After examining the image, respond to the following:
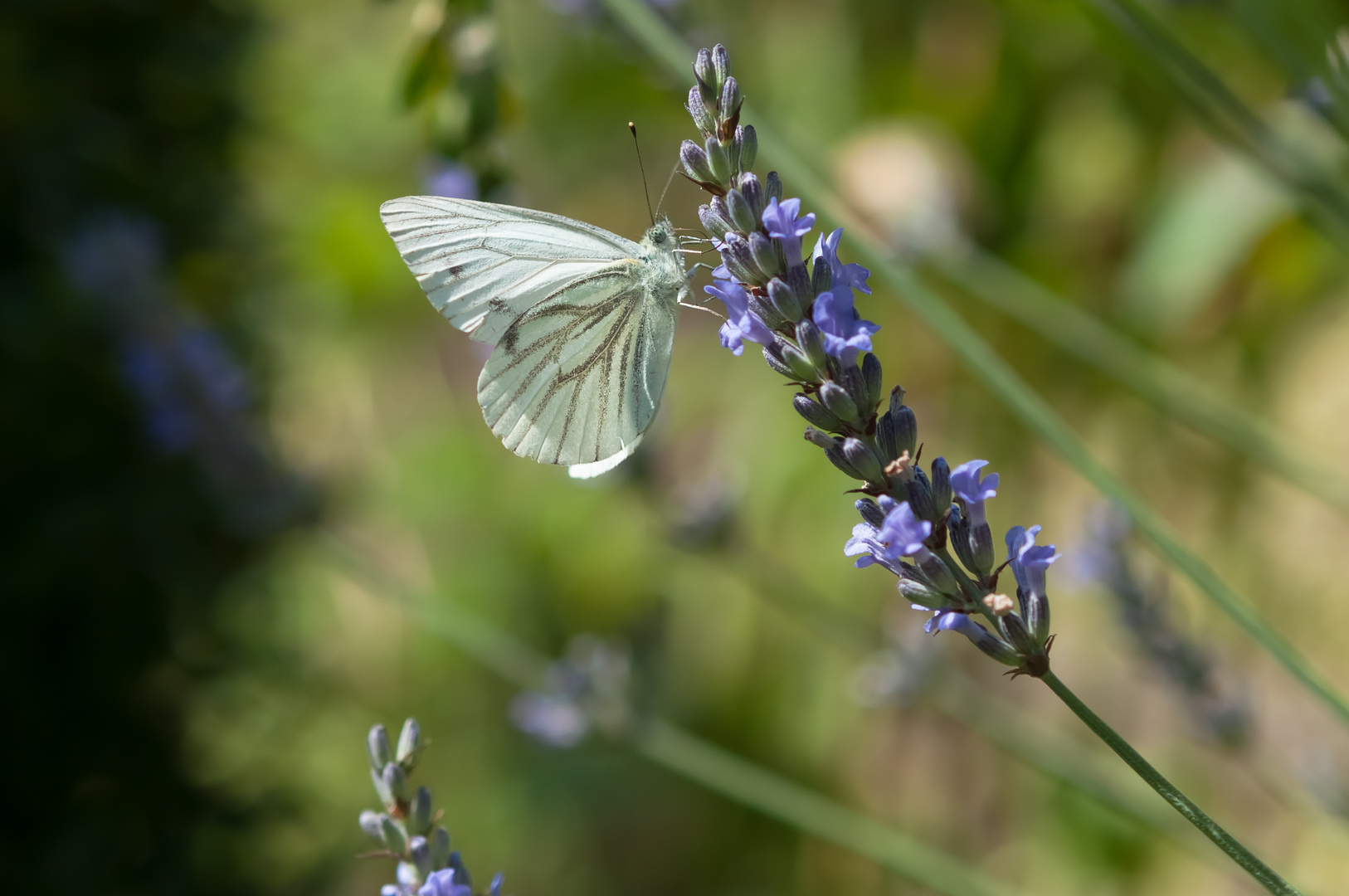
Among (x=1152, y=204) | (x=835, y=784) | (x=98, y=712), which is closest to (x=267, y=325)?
(x=98, y=712)

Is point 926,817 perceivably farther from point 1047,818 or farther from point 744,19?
point 744,19

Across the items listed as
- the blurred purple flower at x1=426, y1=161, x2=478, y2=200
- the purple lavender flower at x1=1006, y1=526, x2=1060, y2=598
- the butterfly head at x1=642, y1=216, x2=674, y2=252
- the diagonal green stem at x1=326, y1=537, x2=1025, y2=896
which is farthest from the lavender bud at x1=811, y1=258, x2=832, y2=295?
the diagonal green stem at x1=326, y1=537, x2=1025, y2=896

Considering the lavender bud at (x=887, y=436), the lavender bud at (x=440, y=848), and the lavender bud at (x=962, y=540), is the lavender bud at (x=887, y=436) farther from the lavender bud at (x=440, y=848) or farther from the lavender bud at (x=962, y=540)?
the lavender bud at (x=440, y=848)

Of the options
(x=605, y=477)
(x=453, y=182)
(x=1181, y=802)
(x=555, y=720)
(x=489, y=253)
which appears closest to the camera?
(x=1181, y=802)

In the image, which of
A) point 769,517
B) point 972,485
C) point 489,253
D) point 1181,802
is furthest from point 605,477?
point 1181,802

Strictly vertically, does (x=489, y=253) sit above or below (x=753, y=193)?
above

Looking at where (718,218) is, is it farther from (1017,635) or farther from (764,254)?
(1017,635)
